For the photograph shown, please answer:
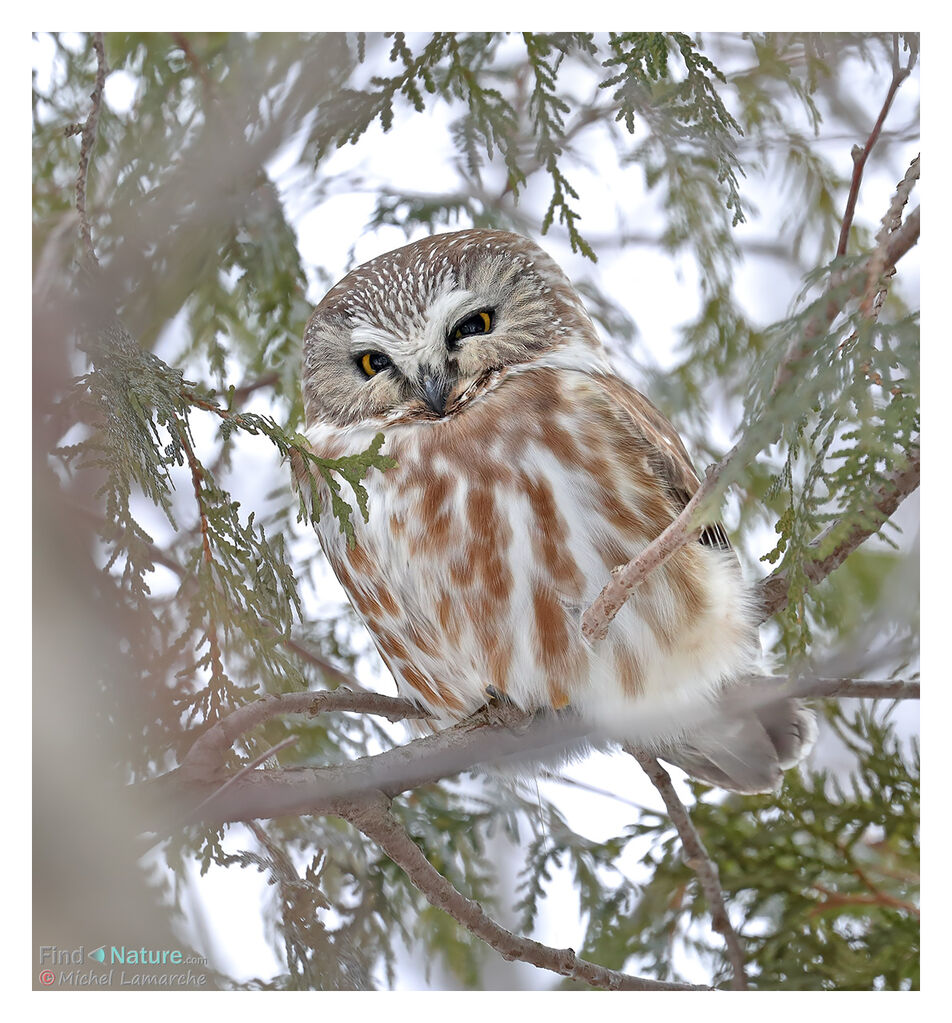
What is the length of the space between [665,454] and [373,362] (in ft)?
1.95

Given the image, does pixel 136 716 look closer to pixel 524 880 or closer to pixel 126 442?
pixel 126 442

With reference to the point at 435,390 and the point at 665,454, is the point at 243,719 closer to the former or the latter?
the point at 435,390

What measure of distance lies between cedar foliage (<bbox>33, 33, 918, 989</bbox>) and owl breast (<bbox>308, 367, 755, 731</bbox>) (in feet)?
0.46

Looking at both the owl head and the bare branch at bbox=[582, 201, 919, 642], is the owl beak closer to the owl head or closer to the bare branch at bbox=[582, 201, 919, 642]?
the owl head

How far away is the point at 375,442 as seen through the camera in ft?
5.44

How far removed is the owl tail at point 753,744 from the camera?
6.52ft

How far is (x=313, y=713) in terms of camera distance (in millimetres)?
1739

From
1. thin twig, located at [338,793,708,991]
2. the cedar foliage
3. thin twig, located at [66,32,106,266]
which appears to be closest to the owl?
the cedar foliage

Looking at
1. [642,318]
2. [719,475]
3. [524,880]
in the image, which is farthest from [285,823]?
[642,318]

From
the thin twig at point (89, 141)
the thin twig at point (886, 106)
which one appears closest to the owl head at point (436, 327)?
the thin twig at point (89, 141)

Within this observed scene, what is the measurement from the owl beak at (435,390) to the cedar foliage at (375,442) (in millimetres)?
235

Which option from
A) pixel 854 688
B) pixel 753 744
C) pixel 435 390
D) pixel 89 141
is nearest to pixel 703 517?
pixel 854 688

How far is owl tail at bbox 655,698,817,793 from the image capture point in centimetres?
199

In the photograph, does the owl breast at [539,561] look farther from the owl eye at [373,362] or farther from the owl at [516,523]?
the owl eye at [373,362]
